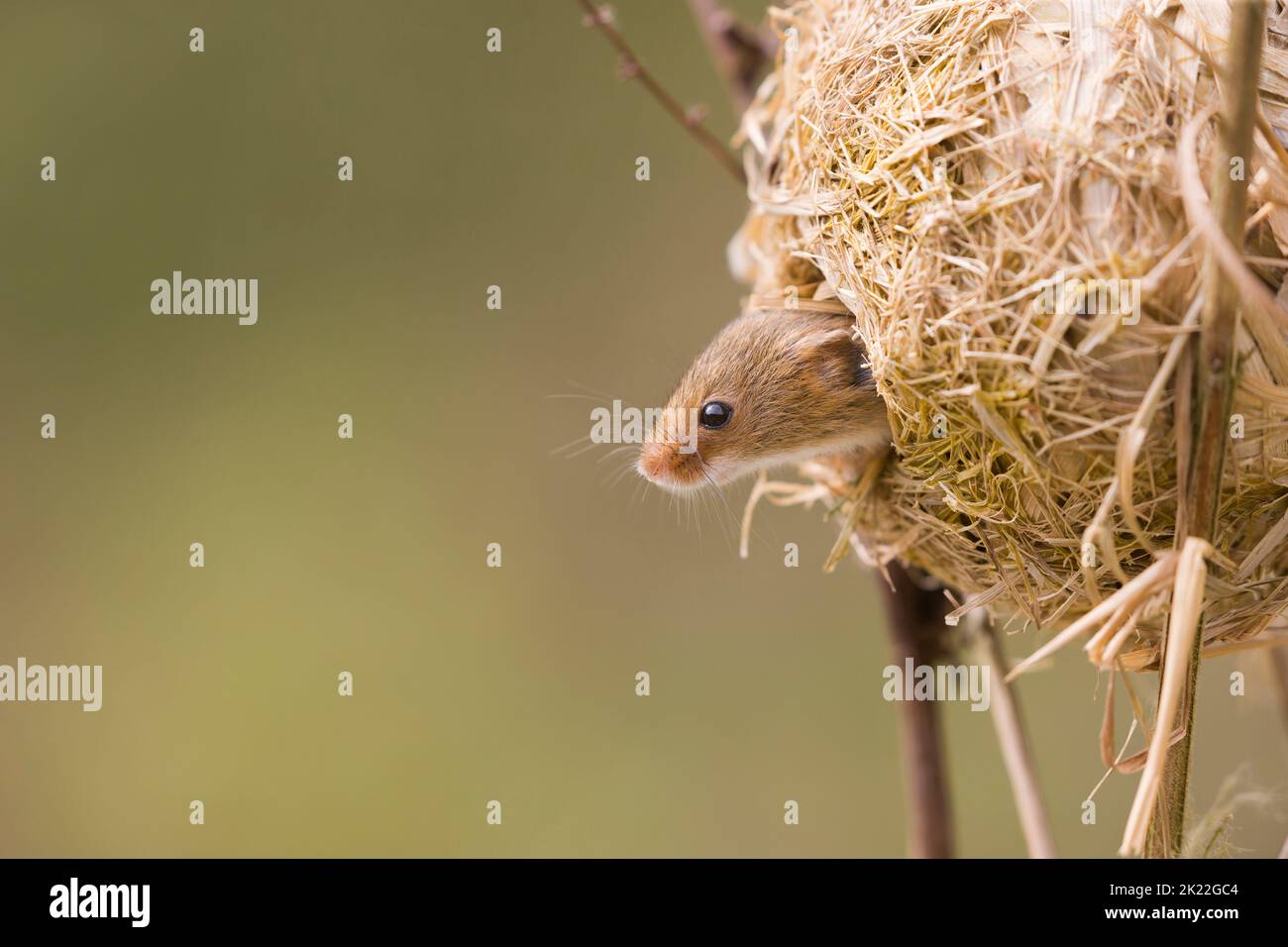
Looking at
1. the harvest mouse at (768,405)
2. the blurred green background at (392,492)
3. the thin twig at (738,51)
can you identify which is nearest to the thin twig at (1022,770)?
the harvest mouse at (768,405)

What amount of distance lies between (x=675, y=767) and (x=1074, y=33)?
2748mm

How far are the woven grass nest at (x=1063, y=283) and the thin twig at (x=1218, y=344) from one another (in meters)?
0.03

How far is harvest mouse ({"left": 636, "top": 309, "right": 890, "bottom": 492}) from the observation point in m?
1.58

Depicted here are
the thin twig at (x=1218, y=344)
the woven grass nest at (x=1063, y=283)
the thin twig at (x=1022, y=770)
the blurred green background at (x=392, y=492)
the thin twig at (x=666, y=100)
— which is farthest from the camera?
the blurred green background at (x=392, y=492)

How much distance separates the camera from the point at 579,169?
370 centimetres

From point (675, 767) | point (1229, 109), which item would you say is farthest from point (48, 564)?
point (1229, 109)

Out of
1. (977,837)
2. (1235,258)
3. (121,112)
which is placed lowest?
(977,837)

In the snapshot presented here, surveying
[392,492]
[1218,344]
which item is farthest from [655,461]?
[392,492]

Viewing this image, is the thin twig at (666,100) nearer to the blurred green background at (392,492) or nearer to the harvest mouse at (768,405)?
the harvest mouse at (768,405)

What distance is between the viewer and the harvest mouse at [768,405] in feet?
5.18

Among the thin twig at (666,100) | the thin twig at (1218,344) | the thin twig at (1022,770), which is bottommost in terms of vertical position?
the thin twig at (1022,770)

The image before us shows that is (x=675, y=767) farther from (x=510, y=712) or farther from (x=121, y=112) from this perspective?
(x=121, y=112)

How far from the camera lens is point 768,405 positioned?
5.26 feet
